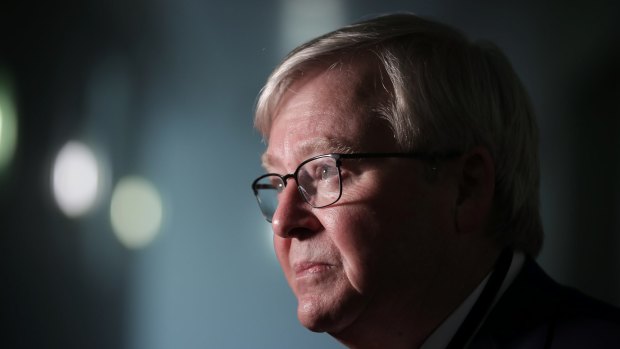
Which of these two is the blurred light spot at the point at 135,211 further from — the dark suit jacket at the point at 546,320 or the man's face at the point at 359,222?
the dark suit jacket at the point at 546,320

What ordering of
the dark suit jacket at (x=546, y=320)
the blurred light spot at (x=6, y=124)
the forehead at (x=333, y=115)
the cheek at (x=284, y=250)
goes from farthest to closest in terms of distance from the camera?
1. the blurred light spot at (x=6, y=124)
2. the cheek at (x=284, y=250)
3. the forehead at (x=333, y=115)
4. the dark suit jacket at (x=546, y=320)

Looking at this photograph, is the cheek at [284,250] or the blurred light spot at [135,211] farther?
the blurred light spot at [135,211]

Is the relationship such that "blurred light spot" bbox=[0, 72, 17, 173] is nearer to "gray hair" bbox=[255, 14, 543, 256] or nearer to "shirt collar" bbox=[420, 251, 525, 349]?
"gray hair" bbox=[255, 14, 543, 256]

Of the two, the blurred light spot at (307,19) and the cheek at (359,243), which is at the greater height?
the blurred light spot at (307,19)

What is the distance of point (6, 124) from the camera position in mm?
1501

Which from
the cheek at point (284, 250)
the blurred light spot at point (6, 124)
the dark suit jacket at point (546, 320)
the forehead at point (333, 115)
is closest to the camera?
the dark suit jacket at point (546, 320)

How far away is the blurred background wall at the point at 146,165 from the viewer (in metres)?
1.51

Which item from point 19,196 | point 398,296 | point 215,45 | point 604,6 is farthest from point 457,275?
point 19,196

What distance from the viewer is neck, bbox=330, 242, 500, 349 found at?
1035 mm

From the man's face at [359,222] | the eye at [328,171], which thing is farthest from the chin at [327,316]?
the eye at [328,171]

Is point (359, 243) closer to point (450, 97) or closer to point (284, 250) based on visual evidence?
point (284, 250)

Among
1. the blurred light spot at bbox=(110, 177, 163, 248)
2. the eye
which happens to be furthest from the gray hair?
the blurred light spot at bbox=(110, 177, 163, 248)

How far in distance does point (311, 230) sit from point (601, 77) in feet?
2.72

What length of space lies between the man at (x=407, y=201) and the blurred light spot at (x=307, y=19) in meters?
0.42
